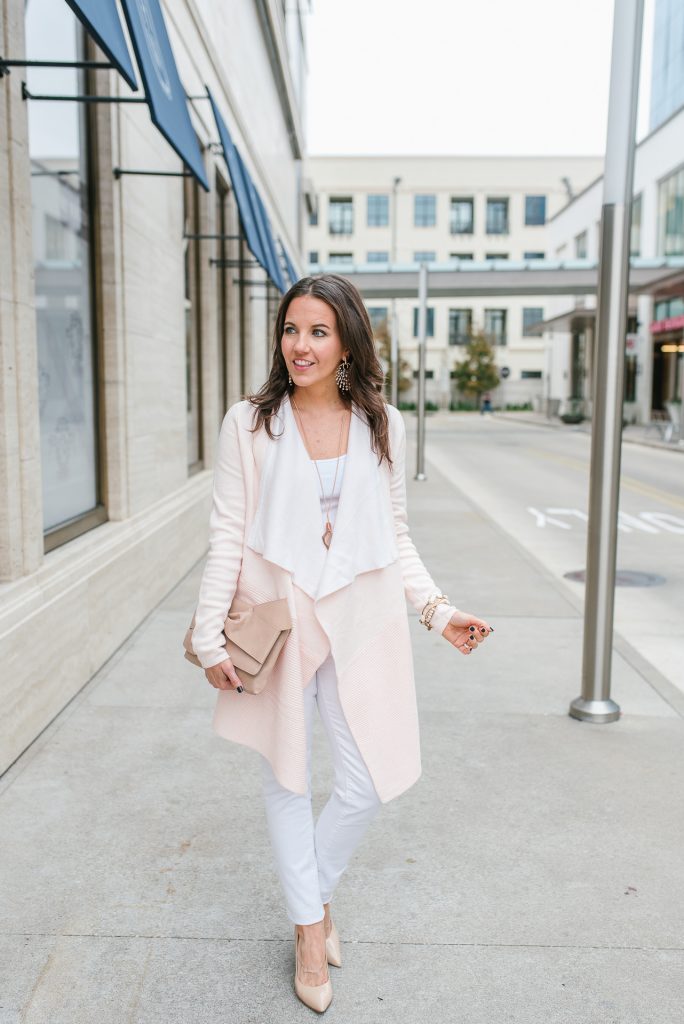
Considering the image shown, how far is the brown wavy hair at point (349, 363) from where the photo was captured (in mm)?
2627

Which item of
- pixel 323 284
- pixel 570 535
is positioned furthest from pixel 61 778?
pixel 570 535

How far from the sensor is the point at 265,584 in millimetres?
2646

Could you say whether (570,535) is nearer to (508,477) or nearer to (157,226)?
(157,226)

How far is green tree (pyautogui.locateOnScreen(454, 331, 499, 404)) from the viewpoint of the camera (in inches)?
2950

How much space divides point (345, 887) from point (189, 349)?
7.88 m

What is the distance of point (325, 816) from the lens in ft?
9.04

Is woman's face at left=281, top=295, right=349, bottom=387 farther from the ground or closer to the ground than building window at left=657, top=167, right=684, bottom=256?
closer to the ground

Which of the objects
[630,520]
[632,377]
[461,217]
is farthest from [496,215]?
[630,520]

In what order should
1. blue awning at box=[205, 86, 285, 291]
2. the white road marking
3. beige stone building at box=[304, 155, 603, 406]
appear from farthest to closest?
beige stone building at box=[304, 155, 603, 406] → the white road marking → blue awning at box=[205, 86, 285, 291]

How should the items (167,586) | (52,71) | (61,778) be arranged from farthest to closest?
(167,586)
(52,71)
(61,778)

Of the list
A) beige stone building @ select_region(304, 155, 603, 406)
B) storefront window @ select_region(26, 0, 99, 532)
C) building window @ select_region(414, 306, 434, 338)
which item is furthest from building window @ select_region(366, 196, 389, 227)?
storefront window @ select_region(26, 0, 99, 532)

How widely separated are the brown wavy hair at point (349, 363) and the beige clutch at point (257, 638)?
47cm

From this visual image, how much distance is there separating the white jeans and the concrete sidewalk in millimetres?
299

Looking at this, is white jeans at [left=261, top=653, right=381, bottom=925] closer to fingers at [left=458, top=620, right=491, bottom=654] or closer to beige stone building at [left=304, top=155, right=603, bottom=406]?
fingers at [left=458, top=620, right=491, bottom=654]
